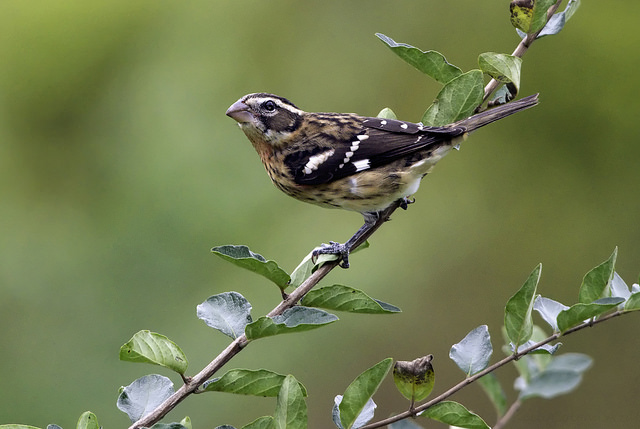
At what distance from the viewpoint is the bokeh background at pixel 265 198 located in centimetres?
544

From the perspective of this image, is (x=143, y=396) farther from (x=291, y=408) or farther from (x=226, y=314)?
(x=291, y=408)

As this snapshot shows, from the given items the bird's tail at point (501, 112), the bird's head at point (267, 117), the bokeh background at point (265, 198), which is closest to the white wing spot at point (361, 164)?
the bird's head at point (267, 117)

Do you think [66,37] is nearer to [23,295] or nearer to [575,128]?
[23,295]

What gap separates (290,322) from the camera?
1867mm

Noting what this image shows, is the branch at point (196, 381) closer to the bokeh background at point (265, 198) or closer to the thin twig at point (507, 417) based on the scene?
the thin twig at point (507, 417)

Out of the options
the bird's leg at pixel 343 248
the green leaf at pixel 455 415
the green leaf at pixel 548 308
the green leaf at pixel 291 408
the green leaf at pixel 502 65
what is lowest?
the green leaf at pixel 455 415

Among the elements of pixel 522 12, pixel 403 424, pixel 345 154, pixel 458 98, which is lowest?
pixel 403 424

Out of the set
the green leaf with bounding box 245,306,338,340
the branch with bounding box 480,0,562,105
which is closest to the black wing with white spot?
the branch with bounding box 480,0,562,105

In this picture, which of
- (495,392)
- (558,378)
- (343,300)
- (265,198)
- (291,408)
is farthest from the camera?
(265,198)

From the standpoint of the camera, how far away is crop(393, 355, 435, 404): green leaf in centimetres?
185

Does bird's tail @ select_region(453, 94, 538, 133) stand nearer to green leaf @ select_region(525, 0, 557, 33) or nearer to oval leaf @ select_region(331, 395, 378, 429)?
green leaf @ select_region(525, 0, 557, 33)

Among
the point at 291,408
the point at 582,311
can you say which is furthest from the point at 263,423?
the point at 582,311

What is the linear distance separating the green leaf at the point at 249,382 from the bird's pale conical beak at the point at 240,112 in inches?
67.5

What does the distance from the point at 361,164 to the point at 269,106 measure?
532mm
